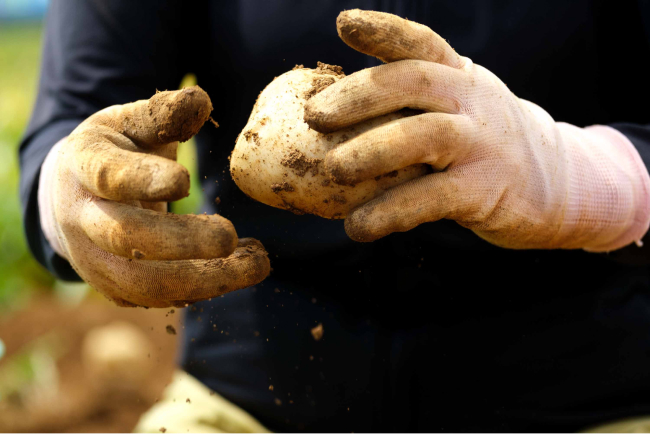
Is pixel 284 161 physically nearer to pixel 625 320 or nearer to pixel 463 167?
pixel 463 167

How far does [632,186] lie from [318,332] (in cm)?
76

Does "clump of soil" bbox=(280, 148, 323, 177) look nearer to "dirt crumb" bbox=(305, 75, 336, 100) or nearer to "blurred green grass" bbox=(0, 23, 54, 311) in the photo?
"dirt crumb" bbox=(305, 75, 336, 100)

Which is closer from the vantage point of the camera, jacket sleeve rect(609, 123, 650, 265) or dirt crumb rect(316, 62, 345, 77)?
dirt crumb rect(316, 62, 345, 77)

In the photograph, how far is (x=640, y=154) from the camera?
3.56 feet

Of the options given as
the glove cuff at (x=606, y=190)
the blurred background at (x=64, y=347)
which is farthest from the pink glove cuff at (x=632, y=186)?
the blurred background at (x=64, y=347)

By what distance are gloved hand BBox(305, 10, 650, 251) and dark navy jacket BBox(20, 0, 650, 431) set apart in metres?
0.21

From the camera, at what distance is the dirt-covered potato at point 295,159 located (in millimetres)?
849

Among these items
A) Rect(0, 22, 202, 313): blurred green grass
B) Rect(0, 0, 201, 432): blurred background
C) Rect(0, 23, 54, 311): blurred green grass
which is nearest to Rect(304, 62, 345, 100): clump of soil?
Rect(0, 0, 201, 432): blurred background

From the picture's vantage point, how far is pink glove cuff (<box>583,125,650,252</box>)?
1067 millimetres

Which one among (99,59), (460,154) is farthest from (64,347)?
(460,154)

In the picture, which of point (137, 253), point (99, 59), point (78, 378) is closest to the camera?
point (137, 253)

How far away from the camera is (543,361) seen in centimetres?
122

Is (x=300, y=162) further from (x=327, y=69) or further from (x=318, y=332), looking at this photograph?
(x=318, y=332)

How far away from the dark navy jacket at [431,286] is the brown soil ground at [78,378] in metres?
0.93
